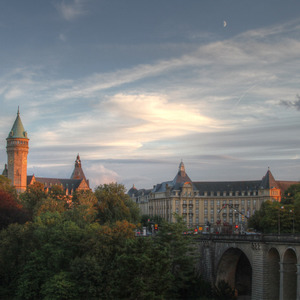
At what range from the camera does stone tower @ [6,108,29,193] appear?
17238 cm

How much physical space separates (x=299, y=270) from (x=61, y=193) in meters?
78.1

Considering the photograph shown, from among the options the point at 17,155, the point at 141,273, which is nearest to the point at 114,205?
the point at 141,273

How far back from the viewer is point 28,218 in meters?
98.8

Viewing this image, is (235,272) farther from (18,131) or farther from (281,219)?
(18,131)

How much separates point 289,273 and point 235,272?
20.5 m

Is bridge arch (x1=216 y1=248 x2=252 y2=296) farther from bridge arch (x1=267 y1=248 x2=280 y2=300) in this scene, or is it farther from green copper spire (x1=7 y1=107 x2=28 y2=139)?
green copper spire (x1=7 y1=107 x2=28 y2=139)

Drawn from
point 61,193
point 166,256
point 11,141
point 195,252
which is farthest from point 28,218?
point 11,141

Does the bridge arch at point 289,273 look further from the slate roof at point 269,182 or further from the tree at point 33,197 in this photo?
the slate roof at point 269,182

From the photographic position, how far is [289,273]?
59438 mm

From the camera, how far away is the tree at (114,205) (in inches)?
3991

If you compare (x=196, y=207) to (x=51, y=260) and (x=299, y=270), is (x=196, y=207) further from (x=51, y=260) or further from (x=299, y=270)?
(x=299, y=270)

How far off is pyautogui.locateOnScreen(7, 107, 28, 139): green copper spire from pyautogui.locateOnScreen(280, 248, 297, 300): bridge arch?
423ft

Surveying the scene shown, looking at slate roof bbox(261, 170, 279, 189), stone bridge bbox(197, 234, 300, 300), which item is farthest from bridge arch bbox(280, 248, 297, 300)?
slate roof bbox(261, 170, 279, 189)

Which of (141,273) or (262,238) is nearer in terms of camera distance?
(141,273)
